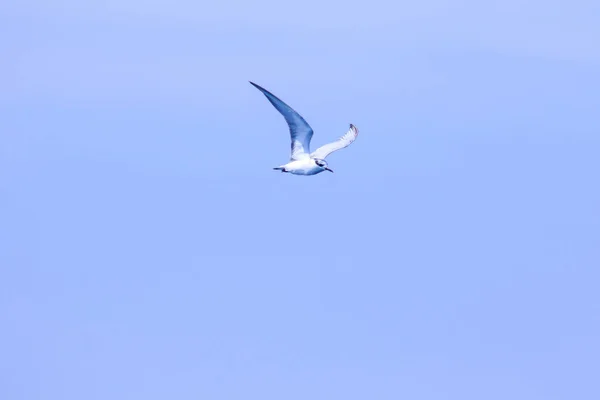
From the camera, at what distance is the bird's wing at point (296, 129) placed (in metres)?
76.4

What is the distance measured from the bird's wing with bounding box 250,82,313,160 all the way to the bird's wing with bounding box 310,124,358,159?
8.85 feet

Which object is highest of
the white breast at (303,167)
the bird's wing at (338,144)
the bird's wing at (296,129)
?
the bird's wing at (338,144)

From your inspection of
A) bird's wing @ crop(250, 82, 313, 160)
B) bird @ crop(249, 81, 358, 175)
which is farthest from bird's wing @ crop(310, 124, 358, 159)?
bird's wing @ crop(250, 82, 313, 160)

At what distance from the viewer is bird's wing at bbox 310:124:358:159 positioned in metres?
85.3

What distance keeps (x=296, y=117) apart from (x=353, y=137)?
9.33m

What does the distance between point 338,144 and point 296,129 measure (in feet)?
22.5

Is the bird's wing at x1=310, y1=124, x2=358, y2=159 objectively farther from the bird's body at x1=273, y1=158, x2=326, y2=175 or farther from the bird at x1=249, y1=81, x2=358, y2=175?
the bird's body at x1=273, y1=158, x2=326, y2=175

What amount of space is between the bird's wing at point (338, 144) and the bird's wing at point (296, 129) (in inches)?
106

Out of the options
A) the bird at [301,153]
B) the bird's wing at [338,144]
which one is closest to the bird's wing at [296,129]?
the bird at [301,153]

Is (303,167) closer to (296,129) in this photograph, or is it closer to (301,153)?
(301,153)

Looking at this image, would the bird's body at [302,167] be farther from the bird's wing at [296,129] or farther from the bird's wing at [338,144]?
the bird's wing at [338,144]

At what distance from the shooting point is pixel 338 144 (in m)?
86.6

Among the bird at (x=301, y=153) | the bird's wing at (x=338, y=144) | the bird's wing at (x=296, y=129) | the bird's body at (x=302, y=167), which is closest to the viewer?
the bird's wing at (x=296, y=129)

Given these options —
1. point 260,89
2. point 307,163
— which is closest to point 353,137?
point 307,163
